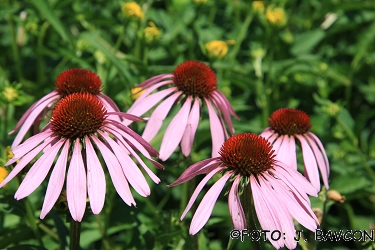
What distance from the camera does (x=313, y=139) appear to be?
4.38 ft

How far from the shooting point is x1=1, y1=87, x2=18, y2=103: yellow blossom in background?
1.54 m

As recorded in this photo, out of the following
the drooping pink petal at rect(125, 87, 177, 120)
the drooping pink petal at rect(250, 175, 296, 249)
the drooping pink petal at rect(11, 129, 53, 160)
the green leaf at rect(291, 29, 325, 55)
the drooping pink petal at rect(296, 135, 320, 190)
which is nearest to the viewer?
the drooping pink petal at rect(250, 175, 296, 249)

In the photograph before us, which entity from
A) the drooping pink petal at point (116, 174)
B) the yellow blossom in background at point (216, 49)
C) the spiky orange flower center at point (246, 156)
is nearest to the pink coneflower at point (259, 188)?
the spiky orange flower center at point (246, 156)

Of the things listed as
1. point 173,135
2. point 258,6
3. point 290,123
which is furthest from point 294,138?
point 258,6

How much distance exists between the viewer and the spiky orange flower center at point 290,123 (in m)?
1.30

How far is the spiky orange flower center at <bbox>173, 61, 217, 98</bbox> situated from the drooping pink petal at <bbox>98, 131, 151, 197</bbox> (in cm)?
33

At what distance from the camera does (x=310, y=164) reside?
1.24 meters

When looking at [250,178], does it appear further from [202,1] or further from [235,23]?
[235,23]

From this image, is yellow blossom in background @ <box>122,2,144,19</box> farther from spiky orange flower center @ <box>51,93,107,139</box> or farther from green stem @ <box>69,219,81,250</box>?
green stem @ <box>69,219,81,250</box>

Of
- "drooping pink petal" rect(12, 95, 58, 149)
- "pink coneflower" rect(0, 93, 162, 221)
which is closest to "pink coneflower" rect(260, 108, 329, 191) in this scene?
"pink coneflower" rect(0, 93, 162, 221)

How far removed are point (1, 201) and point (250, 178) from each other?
0.61 meters

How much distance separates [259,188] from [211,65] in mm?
847

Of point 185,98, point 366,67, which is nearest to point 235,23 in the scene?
point 366,67

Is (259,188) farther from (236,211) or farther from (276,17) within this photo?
(276,17)
